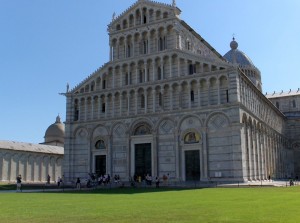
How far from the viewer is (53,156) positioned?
210 feet

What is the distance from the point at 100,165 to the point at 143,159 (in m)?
5.86

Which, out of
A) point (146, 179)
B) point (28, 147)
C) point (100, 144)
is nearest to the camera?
point (146, 179)

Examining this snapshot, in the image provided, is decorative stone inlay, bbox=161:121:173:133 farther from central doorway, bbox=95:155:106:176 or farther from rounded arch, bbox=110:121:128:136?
central doorway, bbox=95:155:106:176

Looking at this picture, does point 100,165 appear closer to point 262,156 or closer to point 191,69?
point 191,69

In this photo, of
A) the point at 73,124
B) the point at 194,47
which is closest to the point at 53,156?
the point at 73,124

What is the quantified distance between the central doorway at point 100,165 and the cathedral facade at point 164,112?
117mm

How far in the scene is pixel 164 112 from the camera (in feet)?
132

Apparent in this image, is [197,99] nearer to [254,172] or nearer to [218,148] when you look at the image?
[218,148]

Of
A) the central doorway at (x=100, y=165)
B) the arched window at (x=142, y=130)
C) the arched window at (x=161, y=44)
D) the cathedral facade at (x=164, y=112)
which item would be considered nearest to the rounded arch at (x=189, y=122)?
the cathedral facade at (x=164, y=112)

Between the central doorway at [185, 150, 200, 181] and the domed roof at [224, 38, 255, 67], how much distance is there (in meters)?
36.7

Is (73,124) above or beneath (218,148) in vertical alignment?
above

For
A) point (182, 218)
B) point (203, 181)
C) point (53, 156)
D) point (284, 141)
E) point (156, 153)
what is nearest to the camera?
point (182, 218)

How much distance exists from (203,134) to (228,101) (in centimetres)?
414

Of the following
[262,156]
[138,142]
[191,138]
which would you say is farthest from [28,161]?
[262,156]
